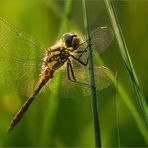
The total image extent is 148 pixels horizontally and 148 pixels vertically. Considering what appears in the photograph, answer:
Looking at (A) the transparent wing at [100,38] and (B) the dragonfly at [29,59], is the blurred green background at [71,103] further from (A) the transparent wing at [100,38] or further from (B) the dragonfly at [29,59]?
(A) the transparent wing at [100,38]

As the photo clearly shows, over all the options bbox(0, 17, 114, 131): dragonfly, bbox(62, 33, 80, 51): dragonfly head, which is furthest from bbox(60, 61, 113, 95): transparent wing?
bbox(62, 33, 80, 51): dragonfly head

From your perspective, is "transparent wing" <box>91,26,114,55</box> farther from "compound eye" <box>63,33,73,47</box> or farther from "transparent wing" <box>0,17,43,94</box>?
"transparent wing" <box>0,17,43,94</box>

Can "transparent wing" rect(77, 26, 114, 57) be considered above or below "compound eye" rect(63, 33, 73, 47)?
below

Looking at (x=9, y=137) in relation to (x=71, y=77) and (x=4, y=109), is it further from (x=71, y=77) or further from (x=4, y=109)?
(x=71, y=77)

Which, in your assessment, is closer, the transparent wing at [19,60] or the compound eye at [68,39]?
the compound eye at [68,39]

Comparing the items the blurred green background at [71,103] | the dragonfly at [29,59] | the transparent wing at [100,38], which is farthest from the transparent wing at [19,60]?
the transparent wing at [100,38]

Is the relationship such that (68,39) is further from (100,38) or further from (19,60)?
(19,60)

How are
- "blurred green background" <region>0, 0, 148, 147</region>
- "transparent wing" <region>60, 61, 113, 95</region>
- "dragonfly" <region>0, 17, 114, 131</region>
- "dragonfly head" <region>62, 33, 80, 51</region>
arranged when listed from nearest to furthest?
"transparent wing" <region>60, 61, 113, 95</region> < "dragonfly head" <region>62, 33, 80, 51</region> < "dragonfly" <region>0, 17, 114, 131</region> < "blurred green background" <region>0, 0, 148, 147</region>
